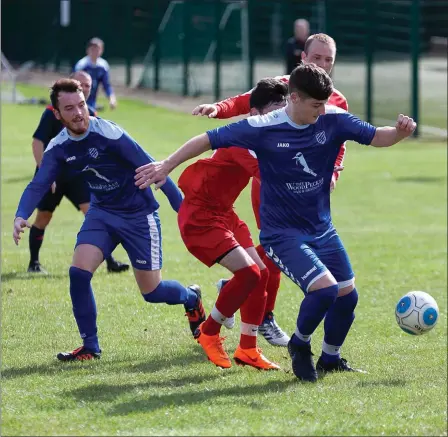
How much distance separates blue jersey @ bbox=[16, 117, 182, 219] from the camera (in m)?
8.05

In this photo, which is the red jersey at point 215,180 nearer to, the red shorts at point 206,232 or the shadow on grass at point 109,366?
the red shorts at point 206,232

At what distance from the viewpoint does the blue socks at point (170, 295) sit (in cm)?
838

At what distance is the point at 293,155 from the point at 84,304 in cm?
202

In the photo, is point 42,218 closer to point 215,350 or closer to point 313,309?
point 215,350

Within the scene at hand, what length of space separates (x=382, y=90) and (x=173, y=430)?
21.5 meters

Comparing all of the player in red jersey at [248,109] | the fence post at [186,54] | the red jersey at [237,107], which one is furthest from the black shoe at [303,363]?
the fence post at [186,54]

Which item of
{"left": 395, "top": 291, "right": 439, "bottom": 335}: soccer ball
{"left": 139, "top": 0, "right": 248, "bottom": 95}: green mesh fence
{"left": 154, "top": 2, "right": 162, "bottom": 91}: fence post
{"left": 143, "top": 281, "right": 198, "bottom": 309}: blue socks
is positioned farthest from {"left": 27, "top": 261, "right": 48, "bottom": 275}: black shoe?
{"left": 154, "top": 2, "right": 162, "bottom": 91}: fence post

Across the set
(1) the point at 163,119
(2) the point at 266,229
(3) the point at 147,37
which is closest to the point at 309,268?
(2) the point at 266,229

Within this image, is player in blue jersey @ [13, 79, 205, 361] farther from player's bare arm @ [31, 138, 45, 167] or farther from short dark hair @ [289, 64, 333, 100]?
player's bare arm @ [31, 138, 45, 167]

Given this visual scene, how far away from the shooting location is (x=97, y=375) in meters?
7.53

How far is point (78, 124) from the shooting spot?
8.00 metres

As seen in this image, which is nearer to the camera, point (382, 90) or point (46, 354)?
point (46, 354)

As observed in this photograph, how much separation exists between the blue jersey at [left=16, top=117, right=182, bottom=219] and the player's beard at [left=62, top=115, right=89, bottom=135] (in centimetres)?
4

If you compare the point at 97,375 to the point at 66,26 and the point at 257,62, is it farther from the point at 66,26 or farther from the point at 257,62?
the point at 66,26
